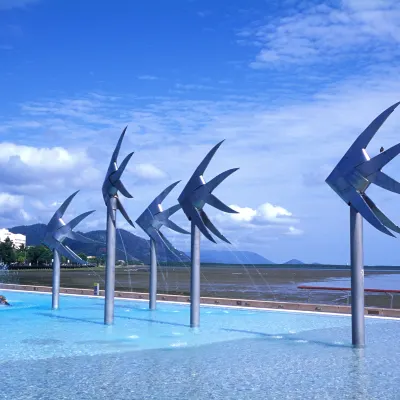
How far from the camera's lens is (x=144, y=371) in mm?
9766

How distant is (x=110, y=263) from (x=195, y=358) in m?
5.24

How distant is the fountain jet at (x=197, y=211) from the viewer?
48.5 feet

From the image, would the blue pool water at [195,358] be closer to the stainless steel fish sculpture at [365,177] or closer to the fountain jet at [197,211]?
the fountain jet at [197,211]

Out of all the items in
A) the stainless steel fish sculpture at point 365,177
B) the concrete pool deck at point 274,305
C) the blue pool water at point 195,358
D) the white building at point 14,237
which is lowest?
the blue pool water at point 195,358

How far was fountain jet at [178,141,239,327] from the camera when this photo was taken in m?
14.8

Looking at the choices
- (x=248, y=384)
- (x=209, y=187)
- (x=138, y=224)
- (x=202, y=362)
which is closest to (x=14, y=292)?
(x=138, y=224)

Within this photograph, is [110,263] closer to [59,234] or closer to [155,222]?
[155,222]

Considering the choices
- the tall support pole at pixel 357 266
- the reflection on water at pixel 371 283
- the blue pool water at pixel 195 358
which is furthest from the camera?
the reflection on water at pixel 371 283

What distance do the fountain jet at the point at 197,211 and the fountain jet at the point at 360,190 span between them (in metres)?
3.53

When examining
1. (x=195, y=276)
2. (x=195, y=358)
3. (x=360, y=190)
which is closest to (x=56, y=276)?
(x=195, y=276)

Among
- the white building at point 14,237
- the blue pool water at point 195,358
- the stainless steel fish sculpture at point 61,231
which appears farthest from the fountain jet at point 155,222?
the white building at point 14,237

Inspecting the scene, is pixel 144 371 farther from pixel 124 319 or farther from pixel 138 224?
pixel 138 224

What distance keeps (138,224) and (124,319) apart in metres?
3.30

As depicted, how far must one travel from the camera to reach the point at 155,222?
18.9m
